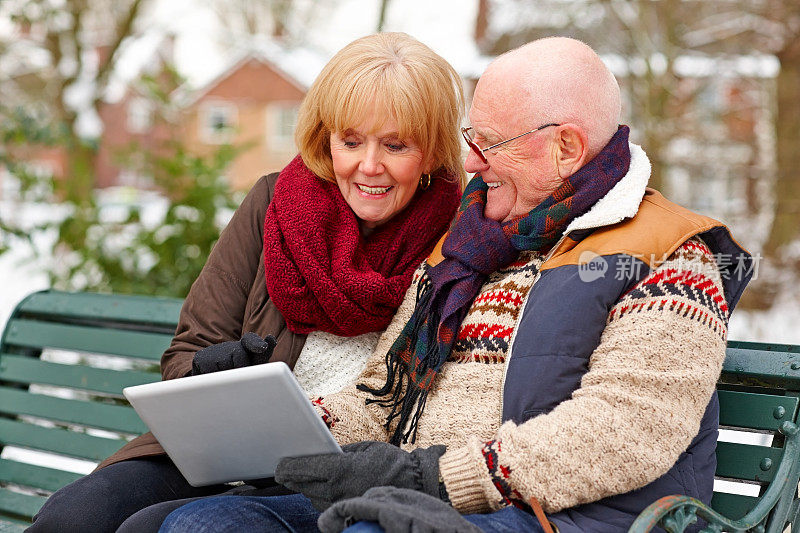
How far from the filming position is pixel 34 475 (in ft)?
11.3

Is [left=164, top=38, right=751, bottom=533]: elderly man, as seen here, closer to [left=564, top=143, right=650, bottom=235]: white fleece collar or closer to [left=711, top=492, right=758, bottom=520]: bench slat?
[left=564, top=143, right=650, bottom=235]: white fleece collar

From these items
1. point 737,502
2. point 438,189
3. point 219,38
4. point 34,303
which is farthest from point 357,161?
point 219,38

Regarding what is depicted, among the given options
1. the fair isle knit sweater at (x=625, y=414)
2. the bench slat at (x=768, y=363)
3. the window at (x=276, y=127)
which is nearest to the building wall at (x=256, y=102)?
the window at (x=276, y=127)

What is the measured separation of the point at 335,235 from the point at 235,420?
810mm

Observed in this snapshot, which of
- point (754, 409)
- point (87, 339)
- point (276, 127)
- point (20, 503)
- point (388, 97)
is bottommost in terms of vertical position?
point (20, 503)

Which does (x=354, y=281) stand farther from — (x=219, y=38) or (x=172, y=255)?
(x=219, y=38)

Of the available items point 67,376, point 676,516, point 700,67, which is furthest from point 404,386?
point 700,67

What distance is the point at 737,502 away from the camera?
2.50 metres

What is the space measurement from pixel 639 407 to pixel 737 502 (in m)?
0.72

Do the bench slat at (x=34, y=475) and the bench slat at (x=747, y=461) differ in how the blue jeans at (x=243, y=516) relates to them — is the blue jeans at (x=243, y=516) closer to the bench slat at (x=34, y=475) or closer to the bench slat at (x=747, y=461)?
the bench slat at (x=747, y=461)

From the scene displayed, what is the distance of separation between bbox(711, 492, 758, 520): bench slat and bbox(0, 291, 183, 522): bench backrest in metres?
1.93

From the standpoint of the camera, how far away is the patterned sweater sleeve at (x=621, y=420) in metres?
2.01

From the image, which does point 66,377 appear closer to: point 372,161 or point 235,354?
point 235,354

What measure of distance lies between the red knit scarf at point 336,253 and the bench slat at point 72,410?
972mm
